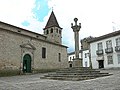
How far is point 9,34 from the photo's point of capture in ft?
63.9

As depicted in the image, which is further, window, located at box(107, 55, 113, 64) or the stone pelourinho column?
window, located at box(107, 55, 113, 64)

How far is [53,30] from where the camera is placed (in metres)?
37.7

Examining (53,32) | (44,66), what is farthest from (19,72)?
(53,32)

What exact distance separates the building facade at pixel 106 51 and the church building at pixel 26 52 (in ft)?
17.9

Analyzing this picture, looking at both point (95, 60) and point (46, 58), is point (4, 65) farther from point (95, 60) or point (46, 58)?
point (95, 60)

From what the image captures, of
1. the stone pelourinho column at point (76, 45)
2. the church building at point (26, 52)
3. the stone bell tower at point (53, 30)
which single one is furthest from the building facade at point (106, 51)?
the stone pelourinho column at point (76, 45)

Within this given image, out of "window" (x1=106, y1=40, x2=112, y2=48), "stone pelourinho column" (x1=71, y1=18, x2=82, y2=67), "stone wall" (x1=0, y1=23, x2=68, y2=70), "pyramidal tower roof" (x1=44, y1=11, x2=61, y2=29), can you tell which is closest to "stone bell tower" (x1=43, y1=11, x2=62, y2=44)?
"pyramidal tower roof" (x1=44, y1=11, x2=61, y2=29)

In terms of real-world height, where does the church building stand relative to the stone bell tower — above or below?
below

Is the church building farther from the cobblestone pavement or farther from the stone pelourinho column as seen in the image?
the cobblestone pavement

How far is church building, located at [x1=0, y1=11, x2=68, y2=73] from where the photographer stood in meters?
18.7

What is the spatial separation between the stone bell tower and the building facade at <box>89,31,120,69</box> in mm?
9916

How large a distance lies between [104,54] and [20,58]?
1476cm

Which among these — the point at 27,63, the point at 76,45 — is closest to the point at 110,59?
the point at 27,63

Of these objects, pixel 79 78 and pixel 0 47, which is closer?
pixel 79 78
